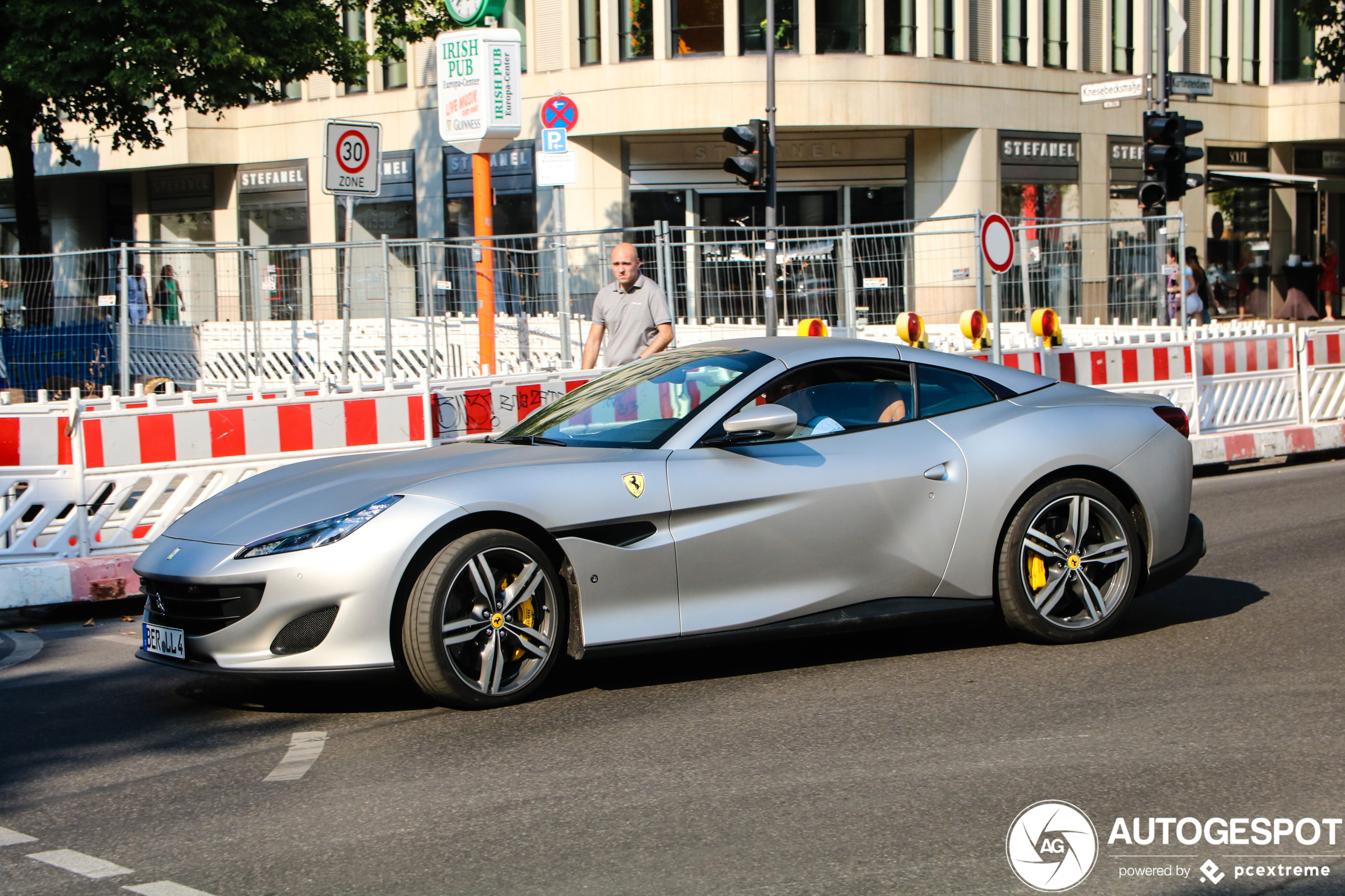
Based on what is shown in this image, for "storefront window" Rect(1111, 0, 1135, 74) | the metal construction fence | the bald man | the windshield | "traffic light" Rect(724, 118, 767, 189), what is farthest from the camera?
"storefront window" Rect(1111, 0, 1135, 74)

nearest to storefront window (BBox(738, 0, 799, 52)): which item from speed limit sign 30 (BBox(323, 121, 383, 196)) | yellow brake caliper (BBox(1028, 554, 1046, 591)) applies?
speed limit sign 30 (BBox(323, 121, 383, 196))

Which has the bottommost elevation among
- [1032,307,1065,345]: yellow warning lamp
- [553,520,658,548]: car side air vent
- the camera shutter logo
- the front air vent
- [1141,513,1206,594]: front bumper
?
the camera shutter logo

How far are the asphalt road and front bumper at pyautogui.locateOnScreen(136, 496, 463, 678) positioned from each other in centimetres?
26

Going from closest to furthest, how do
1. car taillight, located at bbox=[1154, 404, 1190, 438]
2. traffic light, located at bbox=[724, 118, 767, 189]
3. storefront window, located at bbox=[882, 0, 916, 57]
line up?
car taillight, located at bbox=[1154, 404, 1190, 438] → traffic light, located at bbox=[724, 118, 767, 189] → storefront window, located at bbox=[882, 0, 916, 57]

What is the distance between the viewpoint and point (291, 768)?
471 centimetres

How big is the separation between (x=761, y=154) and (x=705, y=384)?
1147 cm

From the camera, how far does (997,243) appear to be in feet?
40.9

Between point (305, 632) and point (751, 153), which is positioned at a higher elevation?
point (751, 153)

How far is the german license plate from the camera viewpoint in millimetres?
5289

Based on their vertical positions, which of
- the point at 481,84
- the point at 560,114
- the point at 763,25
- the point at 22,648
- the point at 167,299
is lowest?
the point at 22,648

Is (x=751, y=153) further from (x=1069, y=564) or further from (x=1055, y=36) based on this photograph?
(x=1055, y=36)

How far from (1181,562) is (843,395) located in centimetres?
172

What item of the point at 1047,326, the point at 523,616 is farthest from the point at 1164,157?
the point at 523,616

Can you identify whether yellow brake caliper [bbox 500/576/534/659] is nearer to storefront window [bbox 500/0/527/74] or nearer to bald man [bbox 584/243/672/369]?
bald man [bbox 584/243/672/369]
